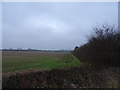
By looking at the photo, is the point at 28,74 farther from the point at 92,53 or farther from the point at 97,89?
the point at 97,89

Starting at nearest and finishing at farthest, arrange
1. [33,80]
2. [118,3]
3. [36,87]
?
[36,87], [33,80], [118,3]

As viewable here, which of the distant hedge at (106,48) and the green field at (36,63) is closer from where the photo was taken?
the distant hedge at (106,48)

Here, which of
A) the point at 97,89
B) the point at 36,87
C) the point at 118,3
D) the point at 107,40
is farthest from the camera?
the point at 107,40

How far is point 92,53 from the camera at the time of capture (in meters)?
16.7

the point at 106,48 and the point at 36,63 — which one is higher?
the point at 106,48

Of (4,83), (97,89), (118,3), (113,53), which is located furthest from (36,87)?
(118,3)

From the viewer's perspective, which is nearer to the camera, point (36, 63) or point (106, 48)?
point (106, 48)

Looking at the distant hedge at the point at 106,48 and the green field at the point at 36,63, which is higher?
the distant hedge at the point at 106,48

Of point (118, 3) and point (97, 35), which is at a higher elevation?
point (118, 3)

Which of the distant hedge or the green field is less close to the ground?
the distant hedge

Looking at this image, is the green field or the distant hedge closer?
the distant hedge

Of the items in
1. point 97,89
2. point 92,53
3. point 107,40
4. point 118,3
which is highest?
point 118,3

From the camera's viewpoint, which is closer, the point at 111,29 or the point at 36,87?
the point at 36,87

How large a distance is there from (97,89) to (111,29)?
9740 millimetres
